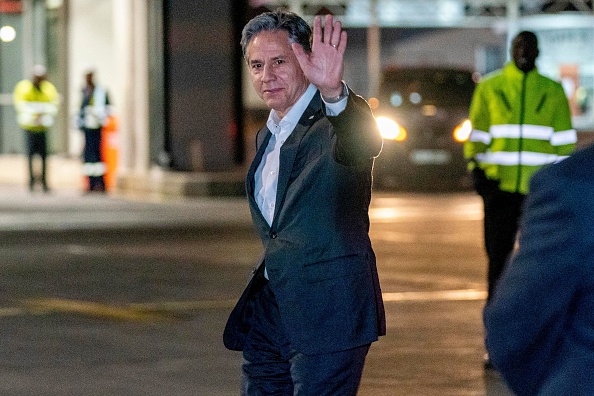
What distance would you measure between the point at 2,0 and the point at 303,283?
851 inches

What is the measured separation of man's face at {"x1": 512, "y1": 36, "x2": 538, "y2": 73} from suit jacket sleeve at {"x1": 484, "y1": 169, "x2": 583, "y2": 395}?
4807 mm

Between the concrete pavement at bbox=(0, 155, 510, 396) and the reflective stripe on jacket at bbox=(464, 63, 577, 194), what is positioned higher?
the reflective stripe on jacket at bbox=(464, 63, 577, 194)

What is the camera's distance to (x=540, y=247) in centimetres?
227

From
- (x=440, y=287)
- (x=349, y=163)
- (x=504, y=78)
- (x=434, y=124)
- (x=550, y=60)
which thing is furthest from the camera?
(x=550, y=60)

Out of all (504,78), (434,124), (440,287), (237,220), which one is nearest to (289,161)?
(504,78)

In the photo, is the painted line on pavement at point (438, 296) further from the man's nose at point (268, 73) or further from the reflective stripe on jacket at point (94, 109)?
the reflective stripe on jacket at point (94, 109)

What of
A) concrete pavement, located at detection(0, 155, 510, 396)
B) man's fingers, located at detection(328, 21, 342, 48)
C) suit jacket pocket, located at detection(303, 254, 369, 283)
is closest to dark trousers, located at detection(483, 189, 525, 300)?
suit jacket pocket, located at detection(303, 254, 369, 283)

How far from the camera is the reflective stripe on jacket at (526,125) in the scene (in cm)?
707

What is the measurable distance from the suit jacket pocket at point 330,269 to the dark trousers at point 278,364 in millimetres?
235

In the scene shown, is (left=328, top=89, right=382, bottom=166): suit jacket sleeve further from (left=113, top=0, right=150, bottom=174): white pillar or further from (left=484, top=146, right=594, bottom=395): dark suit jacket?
(left=113, top=0, right=150, bottom=174): white pillar

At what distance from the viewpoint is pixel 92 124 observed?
65.5ft

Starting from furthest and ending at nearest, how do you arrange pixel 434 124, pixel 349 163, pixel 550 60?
1. pixel 550 60
2. pixel 434 124
3. pixel 349 163

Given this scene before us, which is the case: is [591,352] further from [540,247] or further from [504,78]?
[504,78]

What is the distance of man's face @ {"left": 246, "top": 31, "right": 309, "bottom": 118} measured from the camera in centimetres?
418
